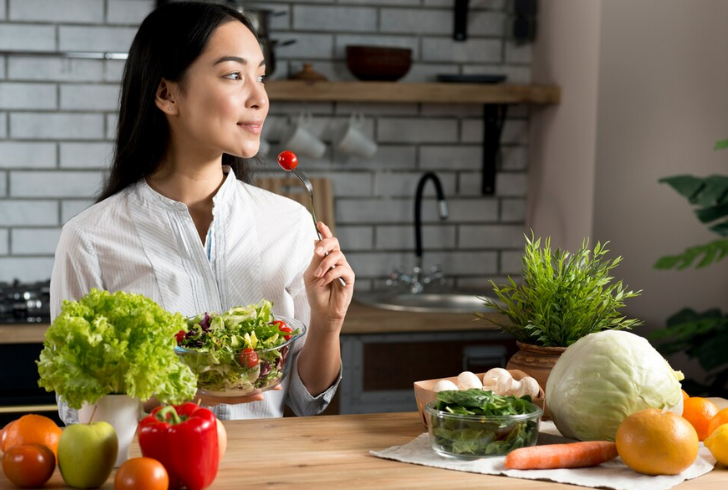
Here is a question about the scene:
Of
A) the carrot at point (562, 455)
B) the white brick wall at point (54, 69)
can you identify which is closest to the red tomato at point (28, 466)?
the carrot at point (562, 455)

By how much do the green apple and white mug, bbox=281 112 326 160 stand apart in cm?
A: 243

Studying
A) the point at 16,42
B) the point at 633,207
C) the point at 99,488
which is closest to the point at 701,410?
the point at 99,488

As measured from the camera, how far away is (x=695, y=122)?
3.34m

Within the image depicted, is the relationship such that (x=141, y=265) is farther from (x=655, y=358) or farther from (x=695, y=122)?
(x=695, y=122)

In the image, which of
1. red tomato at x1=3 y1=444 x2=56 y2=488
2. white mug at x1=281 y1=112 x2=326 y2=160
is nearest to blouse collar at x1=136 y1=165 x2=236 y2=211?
red tomato at x1=3 y1=444 x2=56 y2=488

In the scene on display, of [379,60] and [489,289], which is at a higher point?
[379,60]

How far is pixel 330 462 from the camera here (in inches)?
58.6

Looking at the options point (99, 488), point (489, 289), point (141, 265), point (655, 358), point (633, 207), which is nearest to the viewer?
point (99, 488)

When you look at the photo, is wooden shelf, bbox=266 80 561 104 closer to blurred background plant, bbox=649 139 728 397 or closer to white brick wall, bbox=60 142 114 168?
white brick wall, bbox=60 142 114 168

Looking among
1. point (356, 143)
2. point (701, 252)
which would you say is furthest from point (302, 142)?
point (701, 252)

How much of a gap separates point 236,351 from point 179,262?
0.59 m

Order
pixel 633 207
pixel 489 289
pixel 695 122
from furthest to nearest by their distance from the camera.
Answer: pixel 489 289 < pixel 633 207 < pixel 695 122

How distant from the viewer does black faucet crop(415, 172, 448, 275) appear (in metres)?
3.78

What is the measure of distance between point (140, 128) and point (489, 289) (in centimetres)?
212
